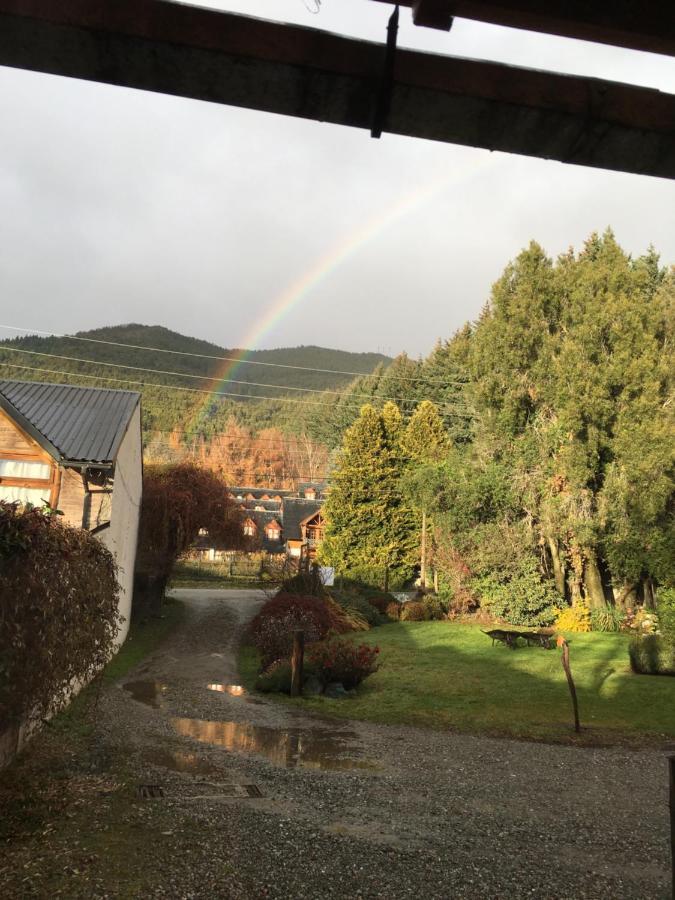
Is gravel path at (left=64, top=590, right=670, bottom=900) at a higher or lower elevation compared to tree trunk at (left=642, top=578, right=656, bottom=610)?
lower

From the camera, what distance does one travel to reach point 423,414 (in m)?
41.1

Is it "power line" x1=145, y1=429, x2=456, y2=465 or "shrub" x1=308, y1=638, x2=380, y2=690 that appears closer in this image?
"shrub" x1=308, y1=638, x2=380, y2=690

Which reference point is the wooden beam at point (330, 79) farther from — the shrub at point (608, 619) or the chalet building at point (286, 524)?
the chalet building at point (286, 524)

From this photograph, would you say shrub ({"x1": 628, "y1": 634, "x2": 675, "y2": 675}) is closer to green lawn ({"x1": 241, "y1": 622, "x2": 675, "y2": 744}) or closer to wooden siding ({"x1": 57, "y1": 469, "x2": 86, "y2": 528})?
green lawn ({"x1": 241, "y1": 622, "x2": 675, "y2": 744})

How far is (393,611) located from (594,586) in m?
7.59

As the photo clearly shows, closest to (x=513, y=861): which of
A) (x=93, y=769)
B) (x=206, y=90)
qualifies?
(x=93, y=769)

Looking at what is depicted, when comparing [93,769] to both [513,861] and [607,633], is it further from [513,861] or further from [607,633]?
[607,633]

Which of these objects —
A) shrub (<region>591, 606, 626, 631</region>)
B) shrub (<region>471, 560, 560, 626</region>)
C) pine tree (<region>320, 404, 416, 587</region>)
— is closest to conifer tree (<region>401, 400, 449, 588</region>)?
pine tree (<region>320, 404, 416, 587</region>)

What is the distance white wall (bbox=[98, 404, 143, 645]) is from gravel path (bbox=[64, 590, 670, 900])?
5.49 m

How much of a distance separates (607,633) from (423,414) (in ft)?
65.1

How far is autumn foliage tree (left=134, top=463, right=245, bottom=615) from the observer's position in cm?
2362

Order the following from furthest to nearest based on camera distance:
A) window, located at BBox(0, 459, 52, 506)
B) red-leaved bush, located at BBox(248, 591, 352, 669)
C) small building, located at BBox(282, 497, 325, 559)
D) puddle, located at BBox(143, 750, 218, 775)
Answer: small building, located at BBox(282, 497, 325, 559)
red-leaved bush, located at BBox(248, 591, 352, 669)
window, located at BBox(0, 459, 52, 506)
puddle, located at BBox(143, 750, 218, 775)

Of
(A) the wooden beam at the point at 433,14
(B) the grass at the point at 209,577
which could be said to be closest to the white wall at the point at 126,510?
(A) the wooden beam at the point at 433,14

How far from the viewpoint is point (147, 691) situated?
41.5 ft
